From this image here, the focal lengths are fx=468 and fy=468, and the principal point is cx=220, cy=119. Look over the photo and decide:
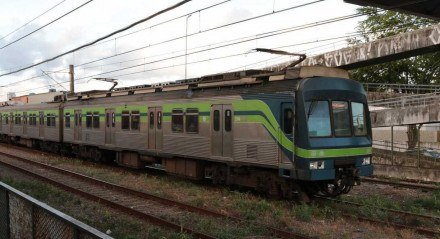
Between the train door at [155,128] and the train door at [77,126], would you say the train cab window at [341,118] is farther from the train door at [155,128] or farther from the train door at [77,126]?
the train door at [77,126]

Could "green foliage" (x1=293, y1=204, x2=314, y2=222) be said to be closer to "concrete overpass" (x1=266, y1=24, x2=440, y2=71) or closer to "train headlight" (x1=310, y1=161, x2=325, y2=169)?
"train headlight" (x1=310, y1=161, x2=325, y2=169)

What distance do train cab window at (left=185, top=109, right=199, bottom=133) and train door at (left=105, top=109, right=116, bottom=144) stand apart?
546 centimetres

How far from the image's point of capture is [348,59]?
30281 millimetres

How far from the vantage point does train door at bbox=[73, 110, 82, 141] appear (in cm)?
2250

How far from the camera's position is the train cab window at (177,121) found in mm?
15109

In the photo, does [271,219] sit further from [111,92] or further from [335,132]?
[111,92]

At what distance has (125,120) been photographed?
18312mm

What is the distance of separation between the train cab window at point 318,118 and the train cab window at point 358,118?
36.8 inches

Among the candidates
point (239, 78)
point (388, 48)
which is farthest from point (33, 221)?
point (388, 48)

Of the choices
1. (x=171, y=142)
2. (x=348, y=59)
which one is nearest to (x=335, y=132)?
(x=171, y=142)

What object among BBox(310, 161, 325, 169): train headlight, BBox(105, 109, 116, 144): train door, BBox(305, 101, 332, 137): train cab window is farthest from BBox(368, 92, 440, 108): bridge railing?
BBox(310, 161, 325, 169): train headlight

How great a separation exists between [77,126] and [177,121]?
367 inches

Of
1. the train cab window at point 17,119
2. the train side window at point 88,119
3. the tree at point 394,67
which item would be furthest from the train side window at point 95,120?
the tree at point 394,67

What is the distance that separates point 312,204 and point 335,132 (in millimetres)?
1830
